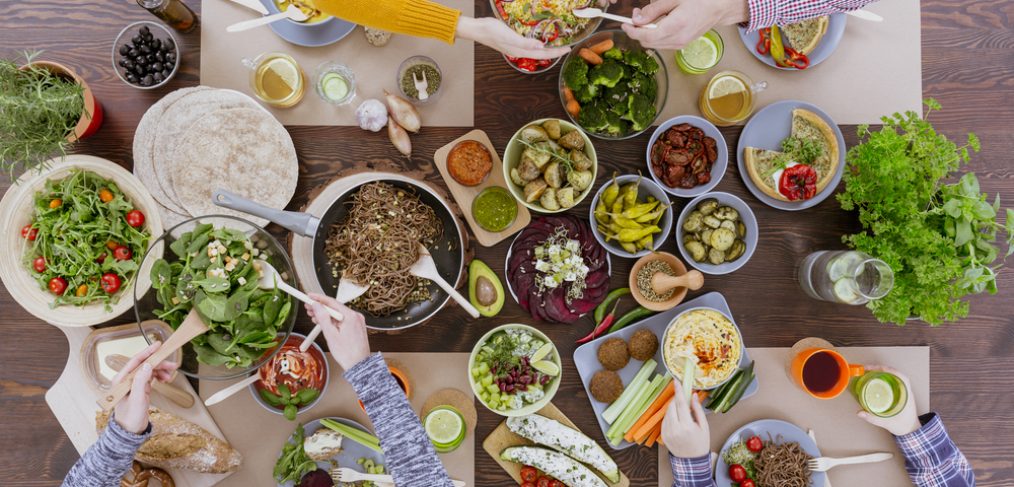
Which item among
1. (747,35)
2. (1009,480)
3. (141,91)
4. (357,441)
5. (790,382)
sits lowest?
(357,441)

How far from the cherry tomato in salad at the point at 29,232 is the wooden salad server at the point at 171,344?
821mm

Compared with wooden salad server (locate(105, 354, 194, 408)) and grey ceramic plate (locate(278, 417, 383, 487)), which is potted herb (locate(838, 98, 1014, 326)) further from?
wooden salad server (locate(105, 354, 194, 408))

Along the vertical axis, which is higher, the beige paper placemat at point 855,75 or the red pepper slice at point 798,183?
the beige paper placemat at point 855,75

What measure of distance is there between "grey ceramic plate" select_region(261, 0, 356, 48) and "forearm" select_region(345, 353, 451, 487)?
1.47 m

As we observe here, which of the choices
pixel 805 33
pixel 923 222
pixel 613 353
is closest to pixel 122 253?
pixel 613 353

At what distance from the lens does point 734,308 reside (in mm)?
2762

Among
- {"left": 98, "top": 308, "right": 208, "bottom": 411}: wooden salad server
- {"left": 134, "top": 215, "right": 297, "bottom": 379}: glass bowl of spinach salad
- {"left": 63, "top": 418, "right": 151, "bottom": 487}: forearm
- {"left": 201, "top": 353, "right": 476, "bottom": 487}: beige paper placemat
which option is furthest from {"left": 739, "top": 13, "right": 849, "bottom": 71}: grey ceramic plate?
{"left": 63, "top": 418, "right": 151, "bottom": 487}: forearm

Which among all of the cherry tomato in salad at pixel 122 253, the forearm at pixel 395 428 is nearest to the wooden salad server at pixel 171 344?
the cherry tomato in salad at pixel 122 253

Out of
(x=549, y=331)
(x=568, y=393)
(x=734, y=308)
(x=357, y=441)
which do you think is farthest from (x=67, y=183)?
(x=734, y=308)

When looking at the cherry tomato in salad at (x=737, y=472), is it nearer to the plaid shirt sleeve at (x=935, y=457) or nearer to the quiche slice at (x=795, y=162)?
the plaid shirt sleeve at (x=935, y=457)

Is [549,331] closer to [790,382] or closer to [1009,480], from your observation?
[790,382]

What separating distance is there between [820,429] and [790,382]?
0.28m

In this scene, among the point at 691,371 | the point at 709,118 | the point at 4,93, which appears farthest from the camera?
the point at 709,118

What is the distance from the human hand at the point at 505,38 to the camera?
2.25 m
